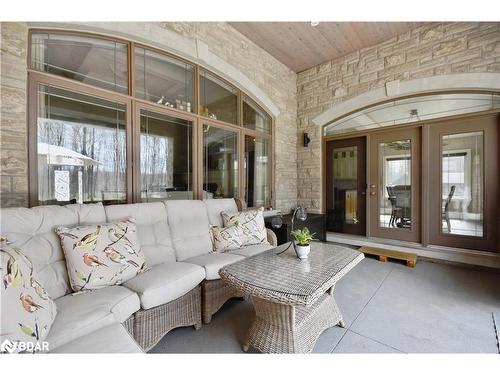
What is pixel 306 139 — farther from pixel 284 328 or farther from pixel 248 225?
pixel 284 328

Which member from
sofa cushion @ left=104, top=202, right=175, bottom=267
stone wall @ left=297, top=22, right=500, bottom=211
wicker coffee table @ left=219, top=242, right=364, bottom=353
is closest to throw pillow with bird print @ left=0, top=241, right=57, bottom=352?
sofa cushion @ left=104, top=202, right=175, bottom=267

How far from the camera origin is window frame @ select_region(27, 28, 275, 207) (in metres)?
2.03

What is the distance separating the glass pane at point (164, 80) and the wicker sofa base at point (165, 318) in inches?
88.8

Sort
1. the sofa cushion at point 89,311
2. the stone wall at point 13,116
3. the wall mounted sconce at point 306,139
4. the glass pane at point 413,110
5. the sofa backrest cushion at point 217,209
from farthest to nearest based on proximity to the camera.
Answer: the wall mounted sconce at point 306,139 < the glass pane at point 413,110 < the sofa backrest cushion at point 217,209 < the stone wall at point 13,116 < the sofa cushion at point 89,311

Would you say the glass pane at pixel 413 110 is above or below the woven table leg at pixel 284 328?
above

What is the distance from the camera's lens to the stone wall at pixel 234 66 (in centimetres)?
185

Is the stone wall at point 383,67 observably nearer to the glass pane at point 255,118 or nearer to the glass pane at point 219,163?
the glass pane at point 255,118

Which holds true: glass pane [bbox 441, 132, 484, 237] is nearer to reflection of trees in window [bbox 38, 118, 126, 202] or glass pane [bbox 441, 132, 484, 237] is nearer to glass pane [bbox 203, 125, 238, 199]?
glass pane [bbox 203, 125, 238, 199]

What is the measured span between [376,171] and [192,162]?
3142 mm

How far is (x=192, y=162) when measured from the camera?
3.22 meters

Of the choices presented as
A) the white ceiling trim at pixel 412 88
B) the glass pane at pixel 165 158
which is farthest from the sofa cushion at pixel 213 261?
the white ceiling trim at pixel 412 88

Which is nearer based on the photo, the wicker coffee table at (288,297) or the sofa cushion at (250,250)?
the wicker coffee table at (288,297)

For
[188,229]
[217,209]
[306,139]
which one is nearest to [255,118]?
[306,139]
